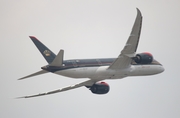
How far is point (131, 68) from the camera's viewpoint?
77.5 meters

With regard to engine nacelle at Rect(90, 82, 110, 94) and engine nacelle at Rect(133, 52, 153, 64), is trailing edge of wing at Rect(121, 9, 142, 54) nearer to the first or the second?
engine nacelle at Rect(133, 52, 153, 64)

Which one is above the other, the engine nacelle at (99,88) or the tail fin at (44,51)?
the tail fin at (44,51)

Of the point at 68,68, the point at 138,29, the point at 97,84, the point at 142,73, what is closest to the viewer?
the point at 138,29

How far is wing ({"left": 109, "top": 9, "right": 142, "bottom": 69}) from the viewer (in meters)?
67.9

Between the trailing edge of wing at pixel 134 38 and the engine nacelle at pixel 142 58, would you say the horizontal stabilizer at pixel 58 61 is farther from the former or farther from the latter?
the engine nacelle at pixel 142 58

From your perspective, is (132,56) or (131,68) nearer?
(132,56)

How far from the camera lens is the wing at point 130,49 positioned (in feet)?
223

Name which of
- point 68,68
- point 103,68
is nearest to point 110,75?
point 103,68

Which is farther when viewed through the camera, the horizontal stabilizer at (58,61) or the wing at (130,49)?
the horizontal stabilizer at (58,61)

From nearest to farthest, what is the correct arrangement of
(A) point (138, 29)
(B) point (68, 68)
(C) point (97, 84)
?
(A) point (138, 29) < (B) point (68, 68) < (C) point (97, 84)

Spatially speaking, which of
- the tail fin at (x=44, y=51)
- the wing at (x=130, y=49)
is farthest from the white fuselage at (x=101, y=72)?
the tail fin at (x=44, y=51)

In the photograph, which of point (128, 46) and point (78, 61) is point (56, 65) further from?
point (128, 46)

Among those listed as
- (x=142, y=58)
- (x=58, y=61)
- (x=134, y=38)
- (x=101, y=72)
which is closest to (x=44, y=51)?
(x=58, y=61)

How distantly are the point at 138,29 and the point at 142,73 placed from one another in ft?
44.0
